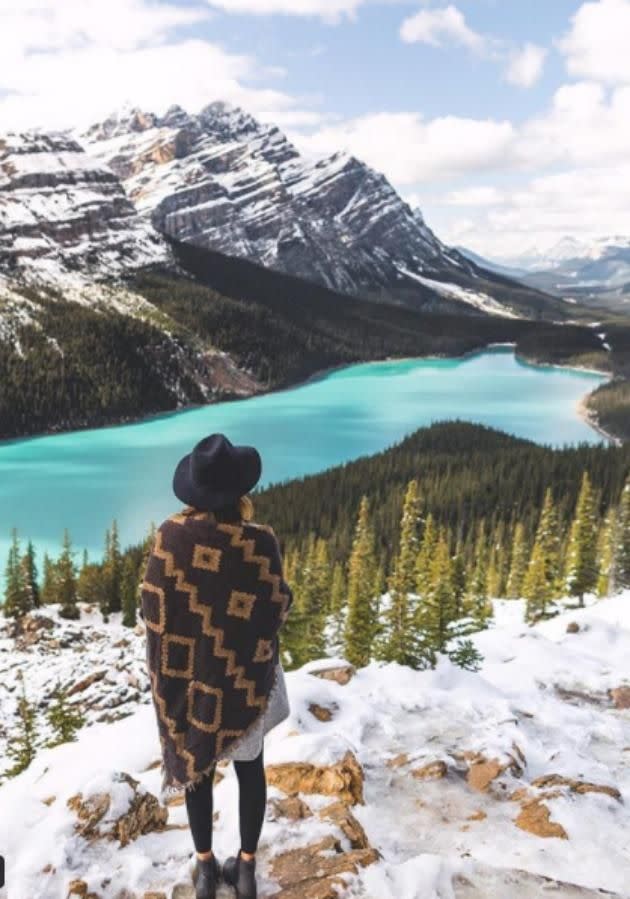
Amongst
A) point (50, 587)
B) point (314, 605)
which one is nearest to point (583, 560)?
point (314, 605)

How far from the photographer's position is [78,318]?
189 metres

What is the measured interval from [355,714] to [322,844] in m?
3.54

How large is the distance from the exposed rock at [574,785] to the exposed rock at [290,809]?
276 cm

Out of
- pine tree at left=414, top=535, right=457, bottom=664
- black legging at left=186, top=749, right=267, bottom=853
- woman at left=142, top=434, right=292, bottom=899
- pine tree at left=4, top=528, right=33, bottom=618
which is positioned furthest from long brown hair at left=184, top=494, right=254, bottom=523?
pine tree at left=4, top=528, right=33, bottom=618

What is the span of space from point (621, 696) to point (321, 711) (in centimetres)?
580

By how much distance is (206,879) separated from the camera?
5523 mm

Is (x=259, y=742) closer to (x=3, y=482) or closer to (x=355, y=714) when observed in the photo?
(x=355, y=714)

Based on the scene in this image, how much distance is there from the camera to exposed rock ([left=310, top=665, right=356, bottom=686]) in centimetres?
1131

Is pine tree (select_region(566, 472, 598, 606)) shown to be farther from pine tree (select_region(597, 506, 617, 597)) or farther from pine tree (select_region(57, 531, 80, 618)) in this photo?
pine tree (select_region(57, 531, 80, 618))

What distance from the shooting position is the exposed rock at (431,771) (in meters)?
8.20

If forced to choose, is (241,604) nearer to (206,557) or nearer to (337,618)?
(206,557)

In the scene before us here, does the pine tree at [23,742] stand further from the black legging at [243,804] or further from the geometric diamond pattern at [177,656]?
the geometric diamond pattern at [177,656]

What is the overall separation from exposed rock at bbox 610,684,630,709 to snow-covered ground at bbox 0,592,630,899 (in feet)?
0.39

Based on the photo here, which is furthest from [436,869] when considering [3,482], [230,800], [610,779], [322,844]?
[3,482]
